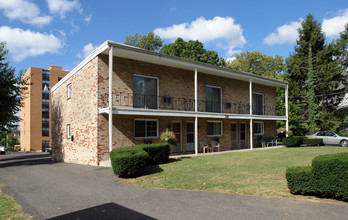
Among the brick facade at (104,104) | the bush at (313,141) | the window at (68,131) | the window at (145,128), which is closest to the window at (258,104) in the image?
the brick facade at (104,104)

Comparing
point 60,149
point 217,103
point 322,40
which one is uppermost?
point 322,40

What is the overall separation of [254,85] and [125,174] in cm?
1647

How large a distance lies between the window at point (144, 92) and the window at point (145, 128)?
89cm

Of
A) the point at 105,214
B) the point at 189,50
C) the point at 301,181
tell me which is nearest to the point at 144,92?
the point at 105,214

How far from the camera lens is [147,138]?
15.3m

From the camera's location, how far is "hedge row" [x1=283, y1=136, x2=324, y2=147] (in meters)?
20.0

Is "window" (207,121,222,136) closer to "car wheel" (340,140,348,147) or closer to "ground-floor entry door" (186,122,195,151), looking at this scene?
"ground-floor entry door" (186,122,195,151)

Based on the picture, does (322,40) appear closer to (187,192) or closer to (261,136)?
(261,136)

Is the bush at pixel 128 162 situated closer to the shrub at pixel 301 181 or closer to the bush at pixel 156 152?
the bush at pixel 156 152

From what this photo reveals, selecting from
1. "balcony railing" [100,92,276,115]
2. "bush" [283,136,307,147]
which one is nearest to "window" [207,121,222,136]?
"balcony railing" [100,92,276,115]

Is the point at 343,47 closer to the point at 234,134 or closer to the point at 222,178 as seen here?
the point at 234,134

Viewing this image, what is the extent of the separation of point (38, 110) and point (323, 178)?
2858 inches

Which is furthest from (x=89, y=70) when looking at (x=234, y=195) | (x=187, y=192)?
(x=234, y=195)

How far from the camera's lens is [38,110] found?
221 ft
